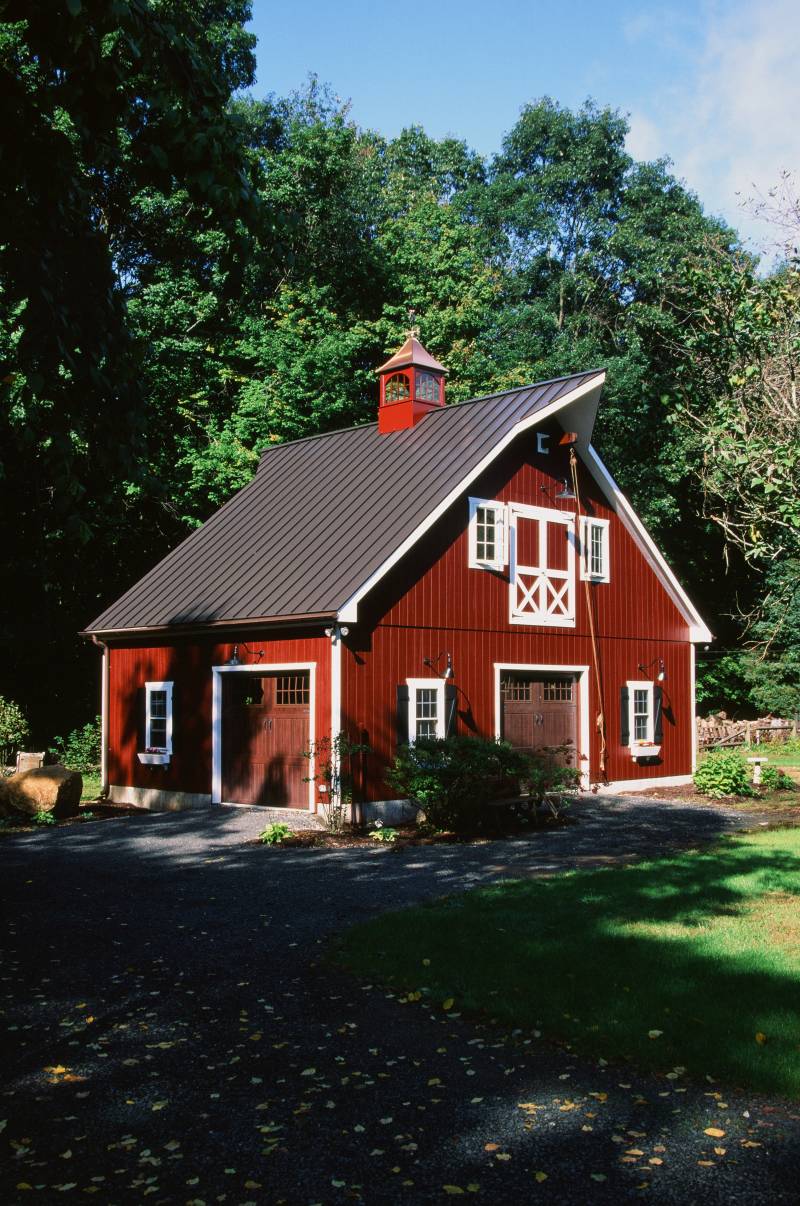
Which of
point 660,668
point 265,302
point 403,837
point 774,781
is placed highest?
point 265,302

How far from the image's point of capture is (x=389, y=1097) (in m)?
5.40

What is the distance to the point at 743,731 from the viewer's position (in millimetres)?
33781

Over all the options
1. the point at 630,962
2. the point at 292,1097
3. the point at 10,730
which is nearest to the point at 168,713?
the point at 10,730

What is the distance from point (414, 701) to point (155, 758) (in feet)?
17.0

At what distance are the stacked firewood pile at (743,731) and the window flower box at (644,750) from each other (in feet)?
36.0

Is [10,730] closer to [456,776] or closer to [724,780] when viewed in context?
[456,776]

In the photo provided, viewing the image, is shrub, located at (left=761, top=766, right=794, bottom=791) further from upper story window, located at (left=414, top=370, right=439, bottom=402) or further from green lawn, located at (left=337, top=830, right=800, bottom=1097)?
green lawn, located at (left=337, top=830, right=800, bottom=1097)

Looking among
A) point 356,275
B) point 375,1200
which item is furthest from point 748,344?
point 375,1200

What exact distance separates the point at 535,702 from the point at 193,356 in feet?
46.7

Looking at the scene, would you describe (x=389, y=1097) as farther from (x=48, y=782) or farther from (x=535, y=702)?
(x=535, y=702)

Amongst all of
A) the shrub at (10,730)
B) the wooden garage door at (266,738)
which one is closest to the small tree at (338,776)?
the wooden garage door at (266,738)

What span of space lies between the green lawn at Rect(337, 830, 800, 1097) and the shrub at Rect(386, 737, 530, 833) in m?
3.78

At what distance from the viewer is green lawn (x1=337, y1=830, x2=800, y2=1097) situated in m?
6.08

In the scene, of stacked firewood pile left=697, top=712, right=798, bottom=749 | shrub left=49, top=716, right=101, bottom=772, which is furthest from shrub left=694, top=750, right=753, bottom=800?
shrub left=49, top=716, right=101, bottom=772
